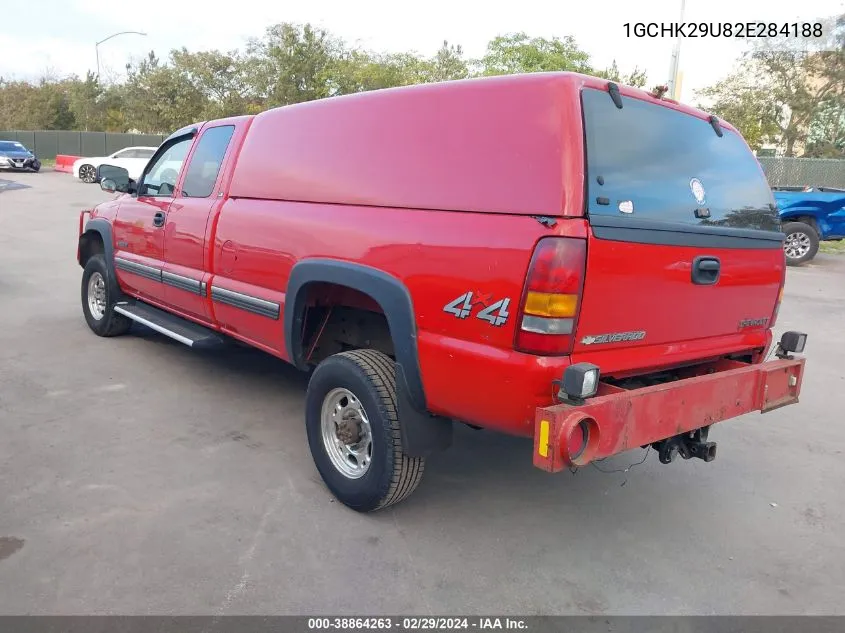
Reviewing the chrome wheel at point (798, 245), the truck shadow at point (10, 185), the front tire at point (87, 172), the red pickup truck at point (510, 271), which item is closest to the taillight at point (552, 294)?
the red pickup truck at point (510, 271)

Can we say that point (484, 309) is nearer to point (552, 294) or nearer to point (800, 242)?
point (552, 294)

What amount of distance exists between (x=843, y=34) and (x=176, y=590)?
3642cm

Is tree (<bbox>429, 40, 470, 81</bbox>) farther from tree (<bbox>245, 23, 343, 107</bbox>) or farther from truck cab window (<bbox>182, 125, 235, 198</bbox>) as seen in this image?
truck cab window (<bbox>182, 125, 235, 198</bbox>)

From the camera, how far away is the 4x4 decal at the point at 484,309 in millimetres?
2695

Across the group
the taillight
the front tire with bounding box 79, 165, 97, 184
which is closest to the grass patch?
the taillight

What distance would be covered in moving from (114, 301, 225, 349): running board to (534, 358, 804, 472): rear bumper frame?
9.29 feet

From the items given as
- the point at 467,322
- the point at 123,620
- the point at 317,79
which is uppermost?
the point at 317,79

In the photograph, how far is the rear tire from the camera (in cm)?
1294

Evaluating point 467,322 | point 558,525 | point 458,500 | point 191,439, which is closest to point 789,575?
point 558,525

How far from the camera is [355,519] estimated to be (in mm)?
3408

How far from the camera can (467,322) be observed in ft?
9.25

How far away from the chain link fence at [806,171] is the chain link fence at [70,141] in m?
31.7

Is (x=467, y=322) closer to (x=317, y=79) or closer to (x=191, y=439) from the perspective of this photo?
(x=191, y=439)

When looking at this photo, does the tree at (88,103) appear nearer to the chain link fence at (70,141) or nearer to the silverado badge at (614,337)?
the chain link fence at (70,141)
